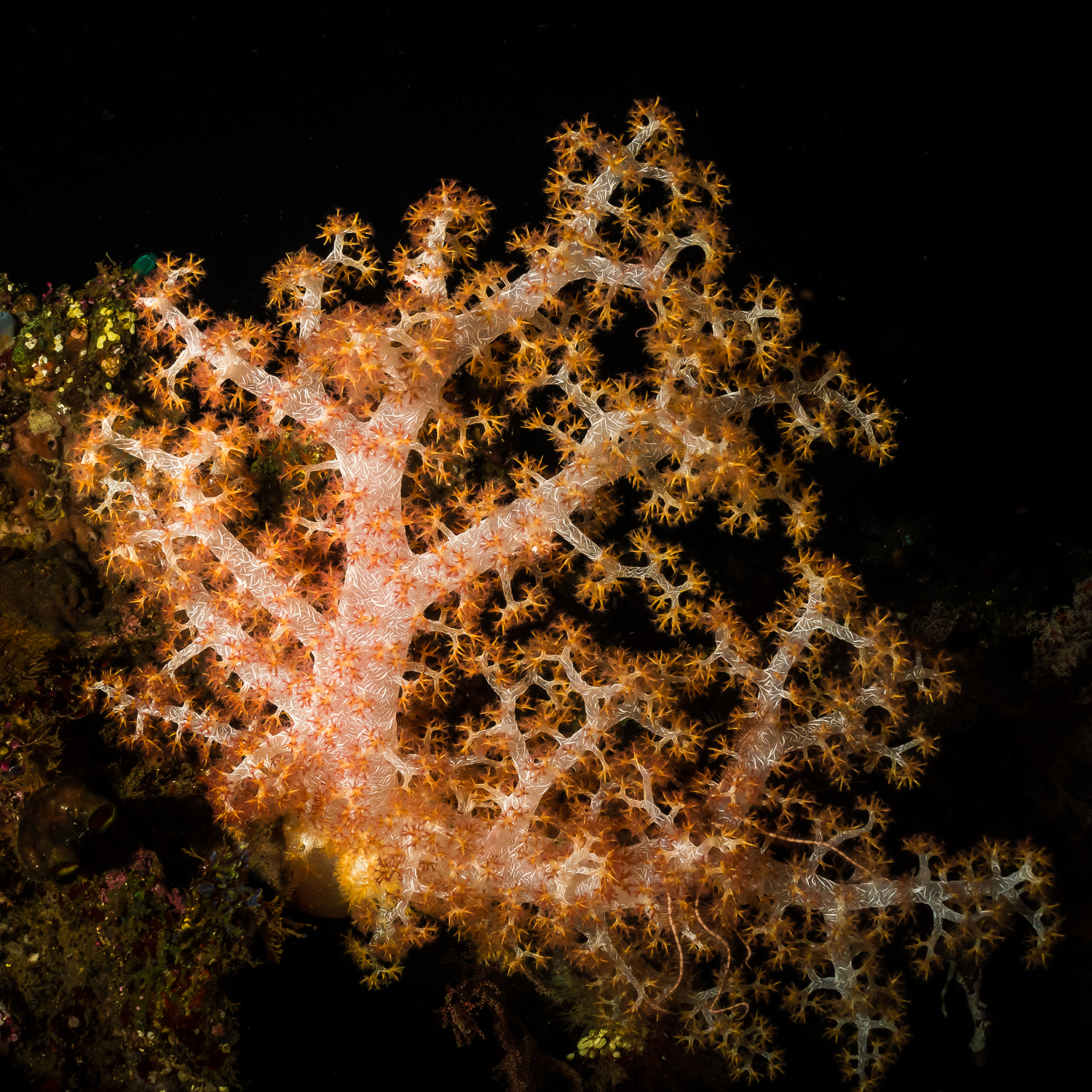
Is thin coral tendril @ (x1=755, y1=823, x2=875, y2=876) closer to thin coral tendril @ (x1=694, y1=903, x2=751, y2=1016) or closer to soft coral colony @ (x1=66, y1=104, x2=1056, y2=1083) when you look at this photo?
soft coral colony @ (x1=66, y1=104, x2=1056, y2=1083)

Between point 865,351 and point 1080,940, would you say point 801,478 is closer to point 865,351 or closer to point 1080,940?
point 865,351

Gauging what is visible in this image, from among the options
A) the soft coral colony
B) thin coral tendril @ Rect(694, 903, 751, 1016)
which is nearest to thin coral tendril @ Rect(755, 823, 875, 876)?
the soft coral colony

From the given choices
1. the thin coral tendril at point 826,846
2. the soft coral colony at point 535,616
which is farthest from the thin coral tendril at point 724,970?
the thin coral tendril at point 826,846

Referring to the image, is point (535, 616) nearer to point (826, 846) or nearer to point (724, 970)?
point (826, 846)

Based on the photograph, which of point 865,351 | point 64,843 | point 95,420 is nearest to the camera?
point 64,843

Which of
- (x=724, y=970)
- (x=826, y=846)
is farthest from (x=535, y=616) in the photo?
(x=724, y=970)

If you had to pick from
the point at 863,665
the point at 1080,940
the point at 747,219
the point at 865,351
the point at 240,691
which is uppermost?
the point at 747,219

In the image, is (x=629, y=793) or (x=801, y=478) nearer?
(x=629, y=793)

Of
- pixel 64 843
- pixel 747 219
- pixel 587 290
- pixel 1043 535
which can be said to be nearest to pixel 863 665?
pixel 1043 535
